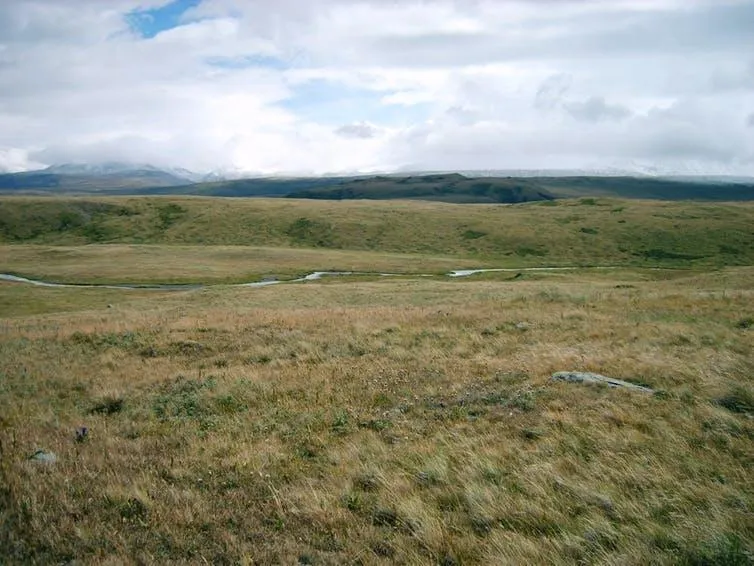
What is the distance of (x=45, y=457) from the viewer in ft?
27.3

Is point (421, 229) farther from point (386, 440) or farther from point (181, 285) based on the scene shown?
point (386, 440)

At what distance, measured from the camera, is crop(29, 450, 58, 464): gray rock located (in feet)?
26.9

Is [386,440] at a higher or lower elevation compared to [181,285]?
higher

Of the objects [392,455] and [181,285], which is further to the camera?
[181,285]

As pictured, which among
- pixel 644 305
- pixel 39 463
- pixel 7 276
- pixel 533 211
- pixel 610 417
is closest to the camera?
pixel 39 463

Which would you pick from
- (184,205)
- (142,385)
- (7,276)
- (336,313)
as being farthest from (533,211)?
(142,385)

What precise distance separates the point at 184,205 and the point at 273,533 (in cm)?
17456

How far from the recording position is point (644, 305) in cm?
2366

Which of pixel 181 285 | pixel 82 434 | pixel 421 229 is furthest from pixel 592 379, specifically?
pixel 421 229

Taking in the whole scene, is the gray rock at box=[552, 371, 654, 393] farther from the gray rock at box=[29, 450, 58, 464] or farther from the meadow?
the gray rock at box=[29, 450, 58, 464]

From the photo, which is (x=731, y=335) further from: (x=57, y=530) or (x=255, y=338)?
(x=57, y=530)

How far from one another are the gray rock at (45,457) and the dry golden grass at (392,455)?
0.19 meters

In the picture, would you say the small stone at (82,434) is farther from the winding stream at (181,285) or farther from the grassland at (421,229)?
the grassland at (421,229)

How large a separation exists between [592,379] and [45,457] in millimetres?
10478
